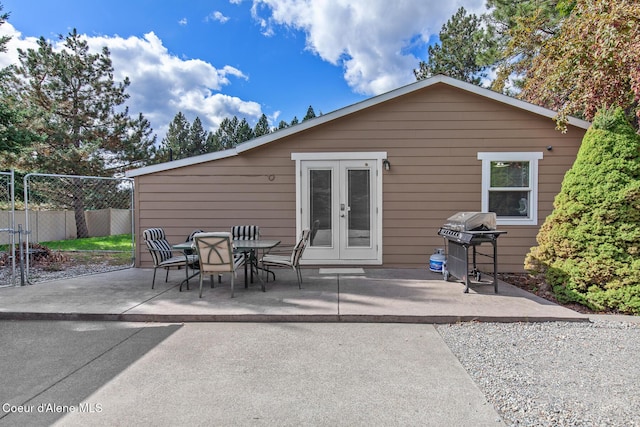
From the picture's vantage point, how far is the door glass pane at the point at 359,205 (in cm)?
646

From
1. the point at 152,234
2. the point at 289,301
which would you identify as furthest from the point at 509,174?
the point at 152,234

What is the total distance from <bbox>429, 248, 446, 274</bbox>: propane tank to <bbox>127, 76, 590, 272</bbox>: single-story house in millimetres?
198

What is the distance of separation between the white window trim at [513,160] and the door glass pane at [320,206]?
2.91m

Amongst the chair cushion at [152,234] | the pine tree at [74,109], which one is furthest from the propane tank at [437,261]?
the pine tree at [74,109]

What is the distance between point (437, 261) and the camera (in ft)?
19.8

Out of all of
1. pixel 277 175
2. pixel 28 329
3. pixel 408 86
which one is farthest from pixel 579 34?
pixel 28 329

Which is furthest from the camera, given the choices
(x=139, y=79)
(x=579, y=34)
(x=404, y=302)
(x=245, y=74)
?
(x=245, y=74)

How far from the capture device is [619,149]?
441 centimetres

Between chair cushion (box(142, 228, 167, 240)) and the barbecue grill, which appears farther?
chair cushion (box(142, 228, 167, 240))

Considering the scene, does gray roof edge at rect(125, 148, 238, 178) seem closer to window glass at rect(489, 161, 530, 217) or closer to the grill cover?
the grill cover

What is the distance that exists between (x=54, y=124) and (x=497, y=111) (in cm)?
1519

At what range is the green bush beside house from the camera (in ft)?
13.6

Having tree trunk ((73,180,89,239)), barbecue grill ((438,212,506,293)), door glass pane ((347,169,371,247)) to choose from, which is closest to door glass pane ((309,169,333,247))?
door glass pane ((347,169,371,247))

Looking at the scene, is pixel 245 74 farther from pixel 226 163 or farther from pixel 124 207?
pixel 226 163
